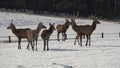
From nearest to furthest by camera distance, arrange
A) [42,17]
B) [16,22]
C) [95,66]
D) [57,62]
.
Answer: [95,66], [57,62], [16,22], [42,17]

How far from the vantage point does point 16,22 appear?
77.9 m

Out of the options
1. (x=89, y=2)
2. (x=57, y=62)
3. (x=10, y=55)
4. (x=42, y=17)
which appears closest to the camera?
(x=57, y=62)

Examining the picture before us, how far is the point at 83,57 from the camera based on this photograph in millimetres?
24047

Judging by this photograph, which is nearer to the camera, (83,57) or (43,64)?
(43,64)

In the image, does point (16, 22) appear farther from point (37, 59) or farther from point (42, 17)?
point (37, 59)

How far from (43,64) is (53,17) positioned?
211 ft

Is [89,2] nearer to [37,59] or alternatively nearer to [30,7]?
[30,7]

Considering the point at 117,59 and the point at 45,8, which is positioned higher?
the point at 45,8

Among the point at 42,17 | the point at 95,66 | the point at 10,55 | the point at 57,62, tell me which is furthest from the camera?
the point at 42,17

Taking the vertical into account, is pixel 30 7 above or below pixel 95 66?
above

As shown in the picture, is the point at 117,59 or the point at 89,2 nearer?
the point at 117,59

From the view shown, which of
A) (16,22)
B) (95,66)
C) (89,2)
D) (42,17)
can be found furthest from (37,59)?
(89,2)

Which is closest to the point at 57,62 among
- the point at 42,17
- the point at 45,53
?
the point at 45,53

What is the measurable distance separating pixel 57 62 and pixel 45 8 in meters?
73.6
